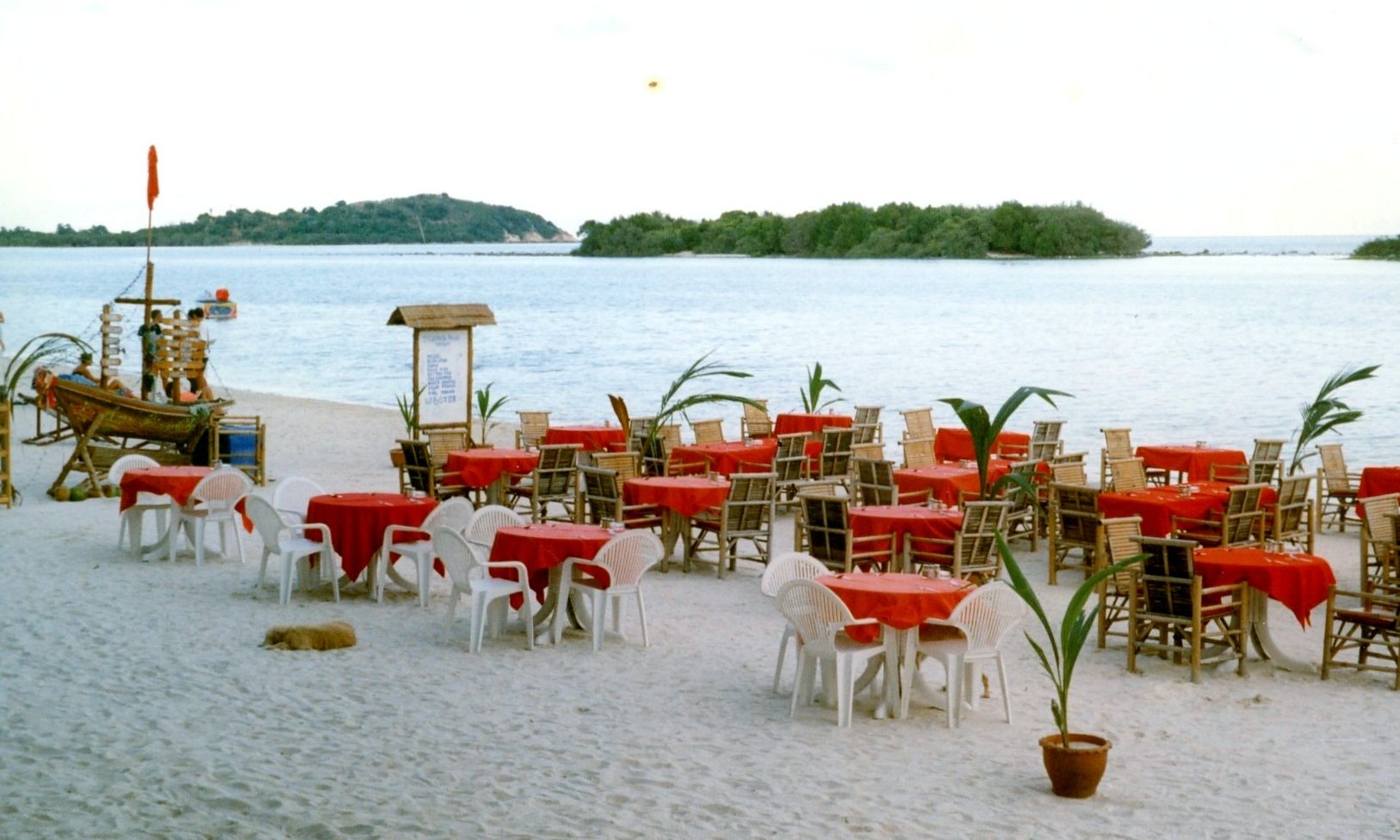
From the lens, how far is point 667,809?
5.57m

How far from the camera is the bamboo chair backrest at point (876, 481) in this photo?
1192 cm

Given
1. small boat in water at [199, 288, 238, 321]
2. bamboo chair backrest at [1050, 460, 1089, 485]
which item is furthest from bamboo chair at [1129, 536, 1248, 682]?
small boat in water at [199, 288, 238, 321]

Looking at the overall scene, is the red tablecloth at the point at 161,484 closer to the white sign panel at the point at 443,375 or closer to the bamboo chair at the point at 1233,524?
the white sign panel at the point at 443,375

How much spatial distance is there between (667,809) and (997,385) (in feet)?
134

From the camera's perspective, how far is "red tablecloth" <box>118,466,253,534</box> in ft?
35.8

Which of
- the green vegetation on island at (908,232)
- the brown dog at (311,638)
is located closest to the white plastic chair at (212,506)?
the brown dog at (311,638)

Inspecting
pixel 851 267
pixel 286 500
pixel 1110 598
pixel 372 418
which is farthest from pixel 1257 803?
pixel 851 267

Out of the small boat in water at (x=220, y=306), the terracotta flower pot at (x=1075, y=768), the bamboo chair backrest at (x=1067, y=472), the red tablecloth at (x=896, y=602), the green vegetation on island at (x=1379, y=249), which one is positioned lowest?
the terracotta flower pot at (x=1075, y=768)

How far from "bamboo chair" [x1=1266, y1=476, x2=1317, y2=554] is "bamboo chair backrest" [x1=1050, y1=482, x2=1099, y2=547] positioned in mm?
1375

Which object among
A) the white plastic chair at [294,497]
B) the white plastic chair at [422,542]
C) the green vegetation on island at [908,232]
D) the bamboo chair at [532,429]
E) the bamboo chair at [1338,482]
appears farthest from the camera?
the green vegetation on island at [908,232]

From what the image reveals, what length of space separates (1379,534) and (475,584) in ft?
19.2

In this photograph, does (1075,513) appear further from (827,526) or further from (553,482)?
(553,482)

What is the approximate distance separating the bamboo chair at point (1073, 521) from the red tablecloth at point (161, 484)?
593 centimetres

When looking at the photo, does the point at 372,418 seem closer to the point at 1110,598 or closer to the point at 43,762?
the point at 1110,598
